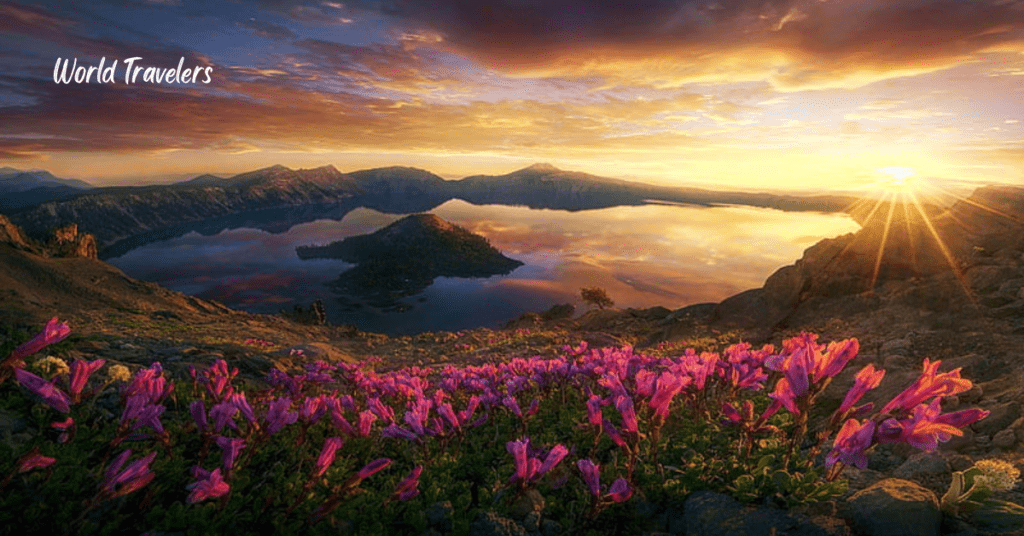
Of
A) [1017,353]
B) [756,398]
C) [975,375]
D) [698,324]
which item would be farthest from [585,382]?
[698,324]

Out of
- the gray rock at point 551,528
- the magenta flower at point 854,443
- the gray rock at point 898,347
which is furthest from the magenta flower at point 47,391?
the gray rock at point 898,347

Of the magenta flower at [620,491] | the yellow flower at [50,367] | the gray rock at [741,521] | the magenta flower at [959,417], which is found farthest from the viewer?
the yellow flower at [50,367]

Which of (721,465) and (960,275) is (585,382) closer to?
(721,465)

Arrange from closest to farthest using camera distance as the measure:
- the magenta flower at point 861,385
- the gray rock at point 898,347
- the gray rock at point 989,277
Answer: the magenta flower at point 861,385, the gray rock at point 898,347, the gray rock at point 989,277

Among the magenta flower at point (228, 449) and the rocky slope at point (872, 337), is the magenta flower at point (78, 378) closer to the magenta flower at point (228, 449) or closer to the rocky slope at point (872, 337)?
the magenta flower at point (228, 449)

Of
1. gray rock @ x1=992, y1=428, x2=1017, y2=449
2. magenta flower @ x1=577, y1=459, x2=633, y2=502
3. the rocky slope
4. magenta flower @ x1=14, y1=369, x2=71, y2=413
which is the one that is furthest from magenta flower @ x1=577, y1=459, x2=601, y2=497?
gray rock @ x1=992, y1=428, x2=1017, y2=449

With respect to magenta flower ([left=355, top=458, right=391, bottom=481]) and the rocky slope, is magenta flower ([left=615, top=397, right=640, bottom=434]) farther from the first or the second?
magenta flower ([left=355, top=458, right=391, bottom=481])
